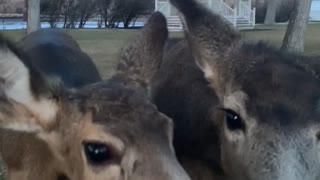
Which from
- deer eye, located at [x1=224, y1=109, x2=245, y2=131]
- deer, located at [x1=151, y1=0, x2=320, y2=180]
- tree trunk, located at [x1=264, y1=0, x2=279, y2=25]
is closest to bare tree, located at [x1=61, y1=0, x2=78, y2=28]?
tree trunk, located at [x1=264, y1=0, x2=279, y2=25]

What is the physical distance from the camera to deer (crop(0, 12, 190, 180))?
619 cm

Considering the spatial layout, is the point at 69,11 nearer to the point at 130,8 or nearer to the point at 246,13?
the point at 130,8

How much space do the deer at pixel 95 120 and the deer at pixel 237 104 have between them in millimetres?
554

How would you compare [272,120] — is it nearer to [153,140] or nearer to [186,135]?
[153,140]

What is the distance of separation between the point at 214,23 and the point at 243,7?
50.7m

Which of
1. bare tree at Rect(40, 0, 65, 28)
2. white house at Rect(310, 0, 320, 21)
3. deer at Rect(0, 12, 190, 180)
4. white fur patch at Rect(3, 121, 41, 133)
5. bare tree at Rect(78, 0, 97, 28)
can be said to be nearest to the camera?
deer at Rect(0, 12, 190, 180)

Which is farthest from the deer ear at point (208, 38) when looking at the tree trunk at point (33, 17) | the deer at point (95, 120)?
the tree trunk at point (33, 17)

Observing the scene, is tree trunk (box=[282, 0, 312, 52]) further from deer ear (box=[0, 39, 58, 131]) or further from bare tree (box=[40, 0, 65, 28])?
bare tree (box=[40, 0, 65, 28])

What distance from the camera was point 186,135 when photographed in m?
8.21

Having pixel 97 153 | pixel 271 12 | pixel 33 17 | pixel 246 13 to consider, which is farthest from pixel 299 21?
pixel 271 12

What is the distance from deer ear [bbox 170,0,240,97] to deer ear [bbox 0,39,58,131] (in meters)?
1.56

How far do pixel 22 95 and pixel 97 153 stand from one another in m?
0.87

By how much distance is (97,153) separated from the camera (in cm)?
626

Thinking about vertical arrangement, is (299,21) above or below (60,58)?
below
